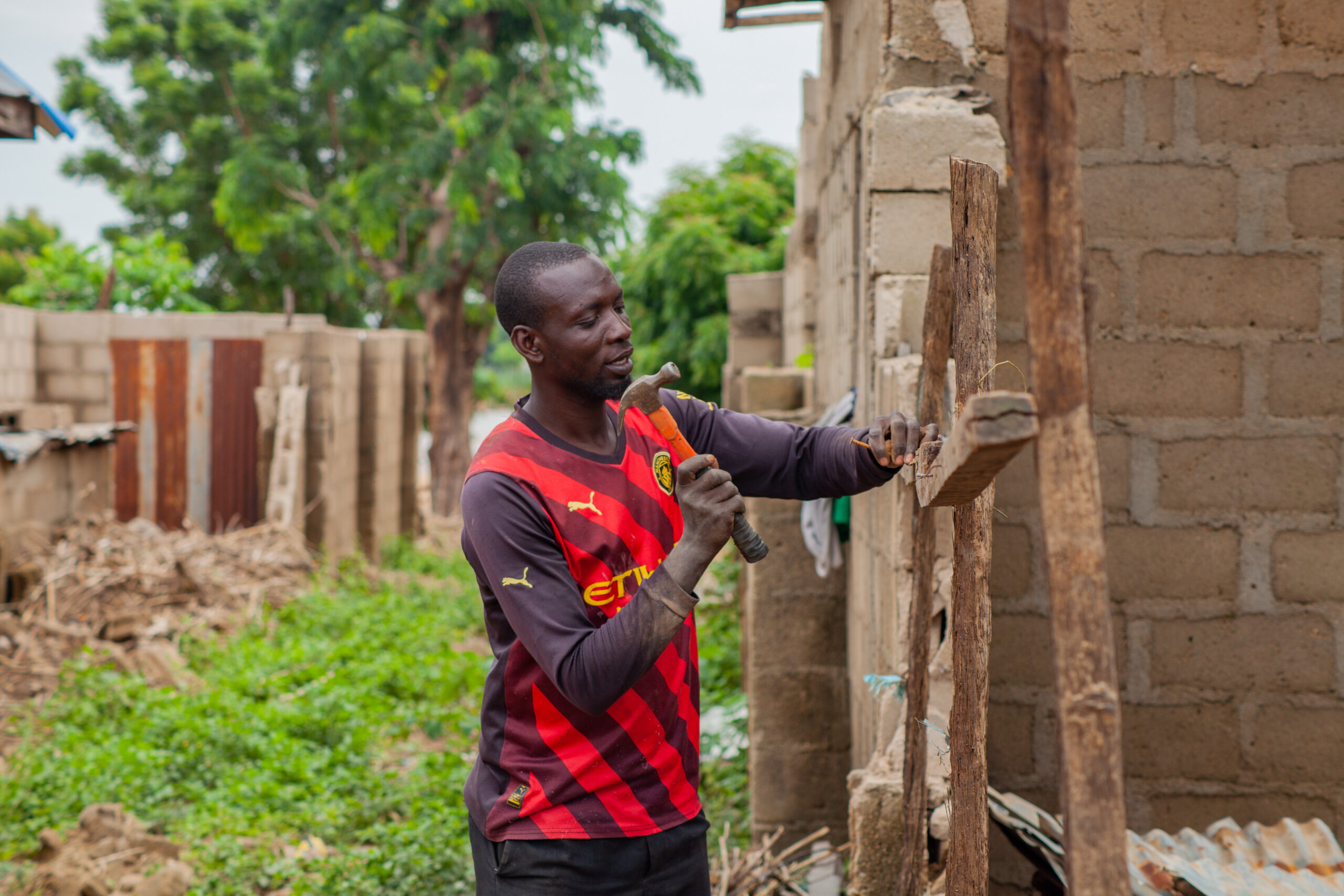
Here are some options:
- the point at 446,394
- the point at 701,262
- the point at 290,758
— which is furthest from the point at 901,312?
the point at 446,394

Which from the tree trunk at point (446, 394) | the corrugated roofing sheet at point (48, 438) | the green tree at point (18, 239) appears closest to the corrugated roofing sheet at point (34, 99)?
the corrugated roofing sheet at point (48, 438)

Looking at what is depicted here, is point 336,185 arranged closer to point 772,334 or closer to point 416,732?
point 772,334

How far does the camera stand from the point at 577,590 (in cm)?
Result: 198

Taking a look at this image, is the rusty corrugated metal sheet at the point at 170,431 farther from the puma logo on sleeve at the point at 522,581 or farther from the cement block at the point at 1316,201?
the cement block at the point at 1316,201

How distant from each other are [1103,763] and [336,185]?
16010mm

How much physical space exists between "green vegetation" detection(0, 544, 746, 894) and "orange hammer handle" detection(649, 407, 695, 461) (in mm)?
2393

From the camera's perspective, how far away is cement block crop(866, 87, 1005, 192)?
3.01 metres

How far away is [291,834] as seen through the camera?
4.45 meters

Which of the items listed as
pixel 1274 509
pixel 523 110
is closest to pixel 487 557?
pixel 1274 509

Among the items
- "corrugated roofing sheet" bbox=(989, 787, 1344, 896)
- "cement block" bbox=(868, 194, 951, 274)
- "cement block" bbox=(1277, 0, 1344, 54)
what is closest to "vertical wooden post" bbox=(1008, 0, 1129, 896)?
"corrugated roofing sheet" bbox=(989, 787, 1344, 896)

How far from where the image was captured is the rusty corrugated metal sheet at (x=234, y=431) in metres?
9.78

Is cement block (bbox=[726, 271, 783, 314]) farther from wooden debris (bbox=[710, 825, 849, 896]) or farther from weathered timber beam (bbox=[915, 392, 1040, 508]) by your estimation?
weathered timber beam (bbox=[915, 392, 1040, 508])

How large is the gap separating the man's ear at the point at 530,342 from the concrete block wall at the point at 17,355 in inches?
317

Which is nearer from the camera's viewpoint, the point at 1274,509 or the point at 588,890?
the point at 588,890
